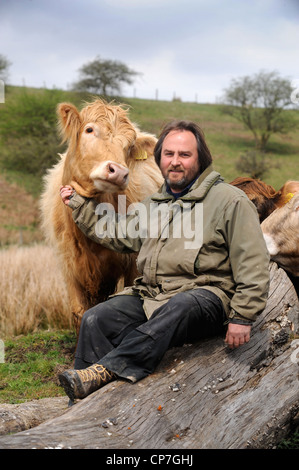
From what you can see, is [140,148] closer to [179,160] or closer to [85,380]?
[179,160]

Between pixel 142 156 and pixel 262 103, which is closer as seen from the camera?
pixel 142 156

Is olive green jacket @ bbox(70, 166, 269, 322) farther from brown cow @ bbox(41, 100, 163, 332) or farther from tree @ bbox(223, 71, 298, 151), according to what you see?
tree @ bbox(223, 71, 298, 151)

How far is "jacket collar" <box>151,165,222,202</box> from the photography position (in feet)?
11.7

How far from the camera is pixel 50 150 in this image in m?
24.5

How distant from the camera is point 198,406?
3.17 m

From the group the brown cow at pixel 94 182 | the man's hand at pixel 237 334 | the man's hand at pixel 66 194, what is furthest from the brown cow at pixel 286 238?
the man's hand at pixel 66 194

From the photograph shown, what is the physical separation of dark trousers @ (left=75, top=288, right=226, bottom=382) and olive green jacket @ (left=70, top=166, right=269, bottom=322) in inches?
6.3

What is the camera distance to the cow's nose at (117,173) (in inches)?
159

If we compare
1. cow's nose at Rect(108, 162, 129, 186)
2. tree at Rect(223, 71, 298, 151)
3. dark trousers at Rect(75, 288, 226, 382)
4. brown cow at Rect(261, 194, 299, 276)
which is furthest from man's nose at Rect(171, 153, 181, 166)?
tree at Rect(223, 71, 298, 151)

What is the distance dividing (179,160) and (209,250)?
2.48ft

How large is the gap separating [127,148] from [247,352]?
7.33 ft

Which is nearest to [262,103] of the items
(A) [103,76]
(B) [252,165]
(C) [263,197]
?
(B) [252,165]

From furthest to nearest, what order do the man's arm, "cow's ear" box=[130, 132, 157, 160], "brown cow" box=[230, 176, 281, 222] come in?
"brown cow" box=[230, 176, 281, 222]
"cow's ear" box=[130, 132, 157, 160]
the man's arm

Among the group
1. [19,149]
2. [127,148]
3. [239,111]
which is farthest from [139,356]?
[239,111]
